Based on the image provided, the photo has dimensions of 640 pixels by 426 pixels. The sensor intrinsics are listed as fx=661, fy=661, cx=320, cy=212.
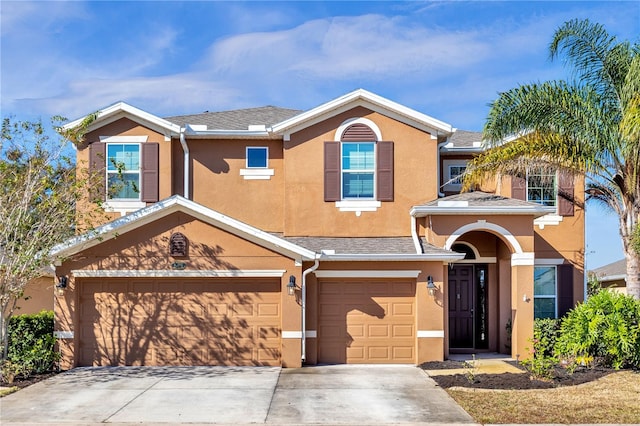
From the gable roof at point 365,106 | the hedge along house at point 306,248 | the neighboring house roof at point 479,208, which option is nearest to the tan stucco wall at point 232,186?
the hedge along house at point 306,248

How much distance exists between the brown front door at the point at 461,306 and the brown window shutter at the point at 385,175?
3.03 m

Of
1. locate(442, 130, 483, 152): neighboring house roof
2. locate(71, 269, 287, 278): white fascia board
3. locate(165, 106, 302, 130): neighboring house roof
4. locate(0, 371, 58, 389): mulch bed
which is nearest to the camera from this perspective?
locate(0, 371, 58, 389): mulch bed

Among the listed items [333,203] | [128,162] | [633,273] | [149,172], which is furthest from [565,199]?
[128,162]

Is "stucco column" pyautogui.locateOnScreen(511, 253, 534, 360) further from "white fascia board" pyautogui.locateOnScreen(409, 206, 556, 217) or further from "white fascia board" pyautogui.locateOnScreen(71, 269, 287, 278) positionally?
"white fascia board" pyautogui.locateOnScreen(71, 269, 287, 278)

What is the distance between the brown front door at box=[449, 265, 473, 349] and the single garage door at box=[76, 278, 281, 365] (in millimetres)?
5336

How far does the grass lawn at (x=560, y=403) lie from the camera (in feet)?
33.1

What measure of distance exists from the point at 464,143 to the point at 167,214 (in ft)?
28.5

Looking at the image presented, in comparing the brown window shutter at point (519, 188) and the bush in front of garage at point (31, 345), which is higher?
the brown window shutter at point (519, 188)

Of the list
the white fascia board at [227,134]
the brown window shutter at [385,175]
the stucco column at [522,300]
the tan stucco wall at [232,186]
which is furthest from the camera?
the tan stucco wall at [232,186]

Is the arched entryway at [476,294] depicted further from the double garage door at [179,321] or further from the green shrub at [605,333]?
the double garage door at [179,321]

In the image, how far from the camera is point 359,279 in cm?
1602

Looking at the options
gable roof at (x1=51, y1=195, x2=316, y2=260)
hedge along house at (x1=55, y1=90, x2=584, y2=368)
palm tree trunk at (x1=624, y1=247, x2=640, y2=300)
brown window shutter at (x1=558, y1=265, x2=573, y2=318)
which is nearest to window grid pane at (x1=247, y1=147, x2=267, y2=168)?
hedge along house at (x1=55, y1=90, x2=584, y2=368)

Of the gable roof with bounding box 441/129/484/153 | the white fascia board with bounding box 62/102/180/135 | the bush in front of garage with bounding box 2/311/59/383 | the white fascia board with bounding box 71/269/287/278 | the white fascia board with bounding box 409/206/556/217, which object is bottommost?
the bush in front of garage with bounding box 2/311/59/383

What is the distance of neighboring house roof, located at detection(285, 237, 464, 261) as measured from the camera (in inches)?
611
